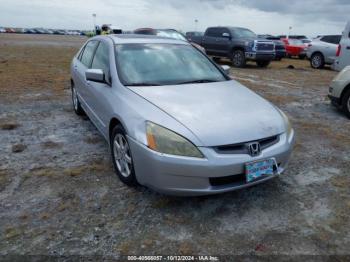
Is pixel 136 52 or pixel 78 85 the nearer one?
pixel 136 52

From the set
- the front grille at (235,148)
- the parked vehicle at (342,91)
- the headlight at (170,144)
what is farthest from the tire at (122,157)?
the parked vehicle at (342,91)

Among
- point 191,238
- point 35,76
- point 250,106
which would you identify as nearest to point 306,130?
point 250,106

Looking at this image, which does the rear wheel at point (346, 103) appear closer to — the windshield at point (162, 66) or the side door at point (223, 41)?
the windshield at point (162, 66)

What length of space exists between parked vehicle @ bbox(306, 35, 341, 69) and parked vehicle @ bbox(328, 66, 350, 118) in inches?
367

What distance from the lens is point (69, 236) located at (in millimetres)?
2666

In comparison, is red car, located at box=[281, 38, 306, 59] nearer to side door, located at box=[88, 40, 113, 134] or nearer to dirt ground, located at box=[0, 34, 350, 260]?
dirt ground, located at box=[0, 34, 350, 260]

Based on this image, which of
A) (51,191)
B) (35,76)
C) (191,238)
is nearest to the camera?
(191,238)

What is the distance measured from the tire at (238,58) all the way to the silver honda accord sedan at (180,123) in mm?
10649

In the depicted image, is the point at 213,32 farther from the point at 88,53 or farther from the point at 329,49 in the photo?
the point at 88,53

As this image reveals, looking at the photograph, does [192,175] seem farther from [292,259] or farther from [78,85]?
[78,85]

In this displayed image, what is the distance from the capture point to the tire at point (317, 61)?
1503cm

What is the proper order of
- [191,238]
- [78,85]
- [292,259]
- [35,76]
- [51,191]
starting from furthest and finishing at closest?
[35,76]
[78,85]
[51,191]
[191,238]
[292,259]

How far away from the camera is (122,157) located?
3418 millimetres

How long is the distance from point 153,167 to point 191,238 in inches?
26.3
